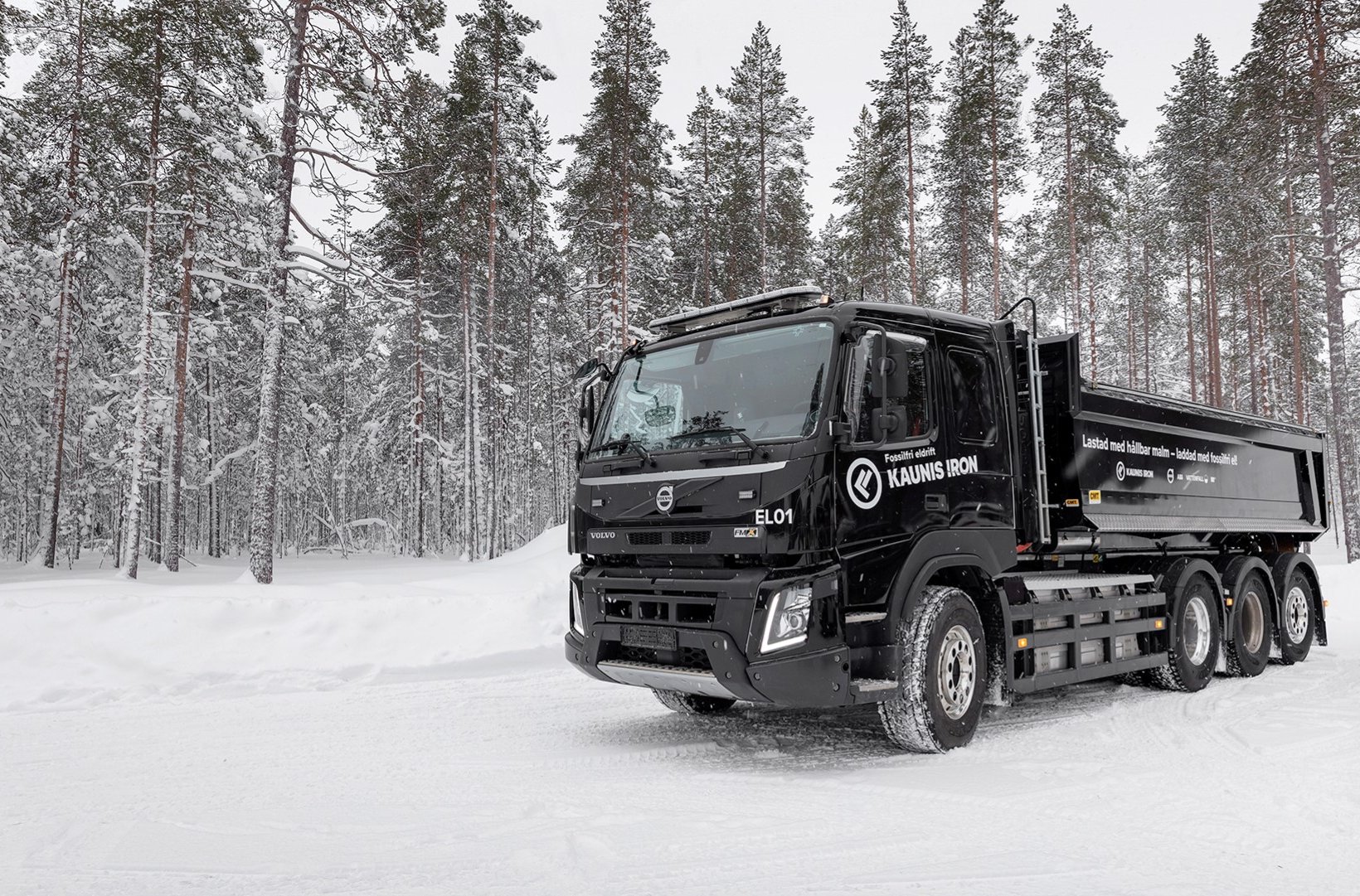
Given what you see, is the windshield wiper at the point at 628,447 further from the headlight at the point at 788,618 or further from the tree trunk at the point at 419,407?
the tree trunk at the point at 419,407

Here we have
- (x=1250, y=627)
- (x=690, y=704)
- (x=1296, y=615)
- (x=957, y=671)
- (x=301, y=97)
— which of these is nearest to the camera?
(x=957, y=671)

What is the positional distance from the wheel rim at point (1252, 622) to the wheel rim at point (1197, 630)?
0.76 m

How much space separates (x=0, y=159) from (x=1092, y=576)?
64.1 feet

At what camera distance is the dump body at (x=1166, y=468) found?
7219mm

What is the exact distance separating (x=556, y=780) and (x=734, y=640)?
4.47 ft

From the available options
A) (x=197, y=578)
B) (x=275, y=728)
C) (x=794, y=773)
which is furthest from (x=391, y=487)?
(x=794, y=773)

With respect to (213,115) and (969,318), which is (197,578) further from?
(969,318)

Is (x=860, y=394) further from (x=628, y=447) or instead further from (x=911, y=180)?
(x=911, y=180)

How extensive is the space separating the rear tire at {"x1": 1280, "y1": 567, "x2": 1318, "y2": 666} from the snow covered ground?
0.38 meters

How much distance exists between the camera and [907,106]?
26234 mm

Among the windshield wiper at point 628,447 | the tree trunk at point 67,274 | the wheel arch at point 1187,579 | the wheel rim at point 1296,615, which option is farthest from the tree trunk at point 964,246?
the windshield wiper at point 628,447

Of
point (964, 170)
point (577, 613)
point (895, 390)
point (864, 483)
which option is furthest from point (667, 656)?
point (964, 170)

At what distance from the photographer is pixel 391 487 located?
130 feet

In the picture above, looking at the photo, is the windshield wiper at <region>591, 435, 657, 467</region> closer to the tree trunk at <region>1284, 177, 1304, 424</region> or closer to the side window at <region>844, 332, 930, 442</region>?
the side window at <region>844, 332, 930, 442</region>
